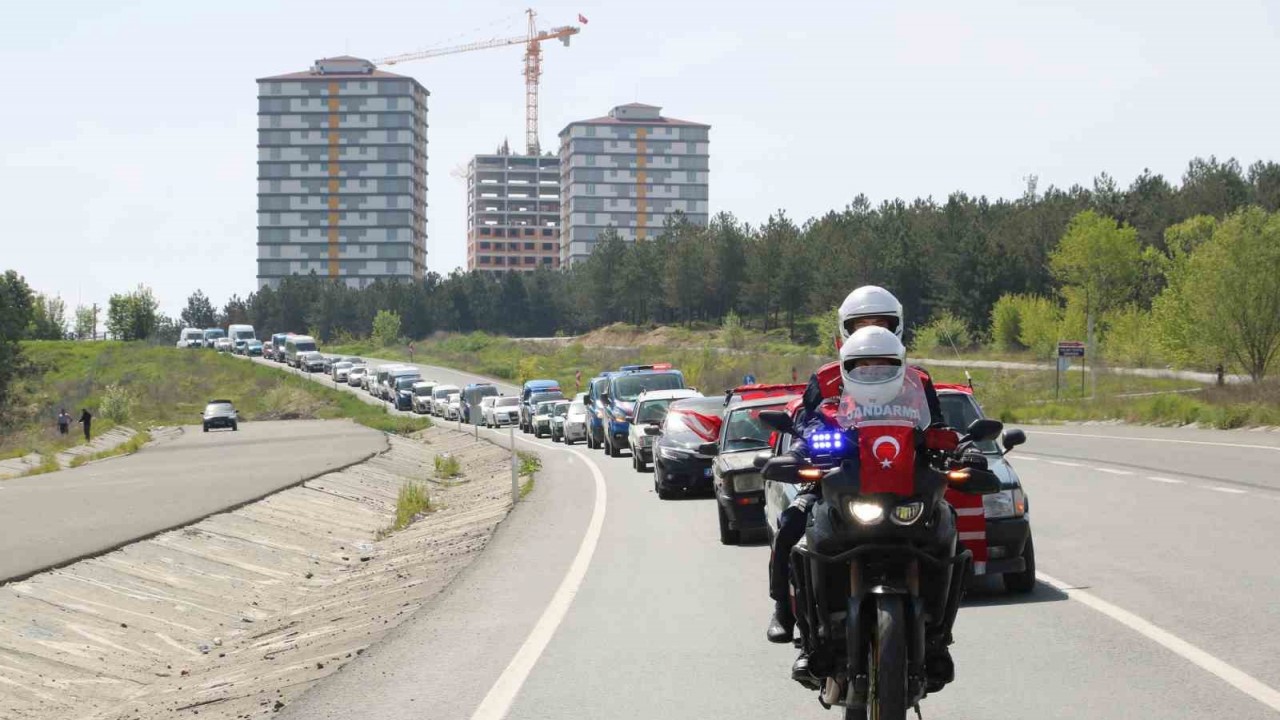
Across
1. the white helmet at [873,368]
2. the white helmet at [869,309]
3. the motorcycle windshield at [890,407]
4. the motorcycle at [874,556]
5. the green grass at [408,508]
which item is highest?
the white helmet at [869,309]

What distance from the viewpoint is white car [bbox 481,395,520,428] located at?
66562 millimetres

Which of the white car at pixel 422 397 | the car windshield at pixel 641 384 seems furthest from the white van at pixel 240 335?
the car windshield at pixel 641 384

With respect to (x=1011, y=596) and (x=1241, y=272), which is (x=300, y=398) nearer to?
(x=1241, y=272)

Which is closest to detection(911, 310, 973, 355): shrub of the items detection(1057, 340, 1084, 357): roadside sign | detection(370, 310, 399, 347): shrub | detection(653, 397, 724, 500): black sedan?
detection(1057, 340, 1084, 357): roadside sign

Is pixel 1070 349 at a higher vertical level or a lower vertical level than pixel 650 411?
higher

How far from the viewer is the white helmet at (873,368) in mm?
6160

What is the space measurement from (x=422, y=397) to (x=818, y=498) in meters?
76.8

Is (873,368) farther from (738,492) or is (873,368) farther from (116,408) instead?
(116,408)

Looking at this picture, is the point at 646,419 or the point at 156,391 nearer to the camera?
the point at 646,419

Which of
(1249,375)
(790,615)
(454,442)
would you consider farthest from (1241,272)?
Answer: (790,615)

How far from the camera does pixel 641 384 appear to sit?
130 ft

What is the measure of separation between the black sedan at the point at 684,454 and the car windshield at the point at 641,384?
45.5 ft

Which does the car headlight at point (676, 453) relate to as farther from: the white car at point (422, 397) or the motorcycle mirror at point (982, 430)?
the white car at point (422, 397)

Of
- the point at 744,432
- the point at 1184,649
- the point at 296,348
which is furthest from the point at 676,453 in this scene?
the point at 296,348
